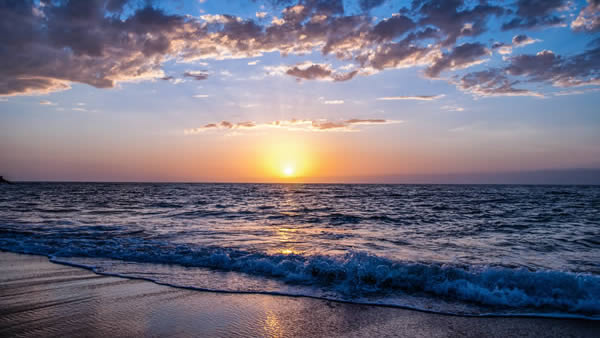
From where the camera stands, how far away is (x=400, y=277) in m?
7.05

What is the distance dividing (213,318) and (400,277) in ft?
12.9

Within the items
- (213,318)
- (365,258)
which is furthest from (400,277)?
(213,318)

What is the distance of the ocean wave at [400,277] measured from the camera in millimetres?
5914

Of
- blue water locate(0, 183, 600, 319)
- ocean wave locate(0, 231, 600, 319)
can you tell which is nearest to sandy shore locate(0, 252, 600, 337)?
blue water locate(0, 183, 600, 319)

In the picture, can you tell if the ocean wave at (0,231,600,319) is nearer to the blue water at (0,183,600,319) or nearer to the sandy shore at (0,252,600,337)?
the blue water at (0,183,600,319)

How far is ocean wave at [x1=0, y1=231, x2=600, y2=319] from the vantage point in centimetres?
591

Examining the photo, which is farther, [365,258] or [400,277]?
[365,258]

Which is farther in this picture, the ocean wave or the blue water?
the blue water

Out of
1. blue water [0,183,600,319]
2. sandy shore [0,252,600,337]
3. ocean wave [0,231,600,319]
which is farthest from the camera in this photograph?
blue water [0,183,600,319]

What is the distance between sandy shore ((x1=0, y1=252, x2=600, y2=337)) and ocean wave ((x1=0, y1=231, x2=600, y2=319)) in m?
0.73

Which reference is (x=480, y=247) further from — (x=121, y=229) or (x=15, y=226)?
(x=15, y=226)

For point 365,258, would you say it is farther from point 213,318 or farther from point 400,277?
point 213,318

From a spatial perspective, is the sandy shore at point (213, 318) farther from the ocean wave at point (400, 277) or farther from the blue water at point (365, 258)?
the ocean wave at point (400, 277)

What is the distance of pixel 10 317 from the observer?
489 cm
